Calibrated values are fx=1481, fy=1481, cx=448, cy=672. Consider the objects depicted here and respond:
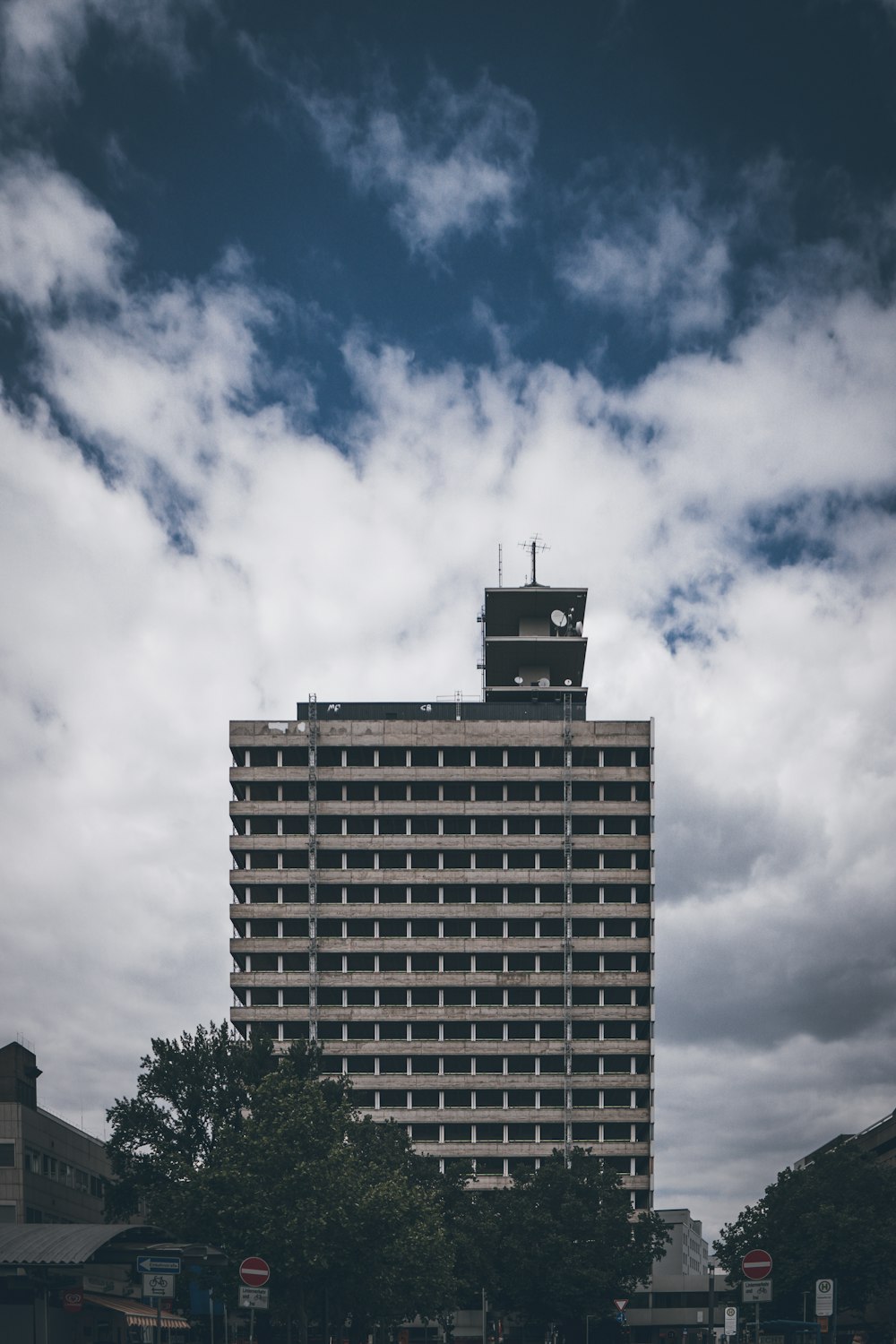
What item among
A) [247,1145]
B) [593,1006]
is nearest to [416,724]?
[593,1006]

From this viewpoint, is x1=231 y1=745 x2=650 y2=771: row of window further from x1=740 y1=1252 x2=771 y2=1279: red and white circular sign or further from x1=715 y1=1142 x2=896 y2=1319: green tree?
x1=740 y1=1252 x2=771 y2=1279: red and white circular sign

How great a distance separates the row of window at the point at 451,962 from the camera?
136 metres

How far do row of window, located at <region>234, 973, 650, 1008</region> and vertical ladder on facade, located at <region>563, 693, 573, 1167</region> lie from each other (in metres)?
1.17

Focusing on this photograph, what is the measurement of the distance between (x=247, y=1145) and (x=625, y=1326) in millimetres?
66377

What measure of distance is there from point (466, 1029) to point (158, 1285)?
10528 centimetres

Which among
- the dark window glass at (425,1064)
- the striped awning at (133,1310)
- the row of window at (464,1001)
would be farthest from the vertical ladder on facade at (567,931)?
Result: the striped awning at (133,1310)

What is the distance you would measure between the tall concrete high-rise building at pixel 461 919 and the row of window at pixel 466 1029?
16 cm

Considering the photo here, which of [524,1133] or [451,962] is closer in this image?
[524,1133]

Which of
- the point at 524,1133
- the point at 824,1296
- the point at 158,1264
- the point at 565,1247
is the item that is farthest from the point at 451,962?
the point at 158,1264

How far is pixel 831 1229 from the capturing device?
289ft

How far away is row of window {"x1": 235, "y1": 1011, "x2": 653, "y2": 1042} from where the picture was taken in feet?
442

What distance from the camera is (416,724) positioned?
139500mm

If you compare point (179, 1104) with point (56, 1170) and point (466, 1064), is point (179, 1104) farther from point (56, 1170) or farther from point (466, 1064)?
point (466, 1064)

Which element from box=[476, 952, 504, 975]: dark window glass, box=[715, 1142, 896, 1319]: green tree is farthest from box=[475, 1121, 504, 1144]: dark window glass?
box=[715, 1142, 896, 1319]: green tree
